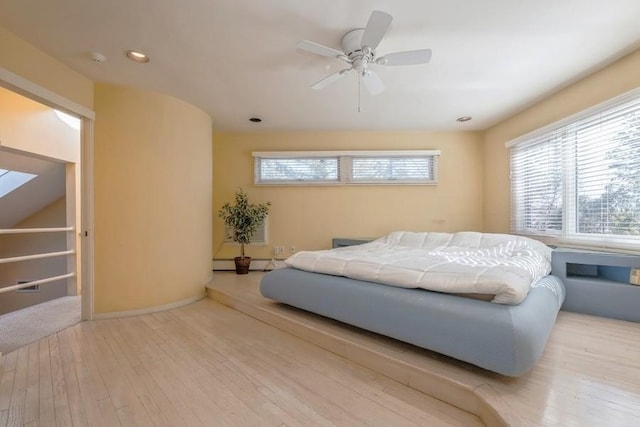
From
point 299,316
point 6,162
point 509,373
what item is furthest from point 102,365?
point 6,162

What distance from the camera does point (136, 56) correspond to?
91.5 inches

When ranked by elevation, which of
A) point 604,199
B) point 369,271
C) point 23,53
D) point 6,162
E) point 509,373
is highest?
point 23,53

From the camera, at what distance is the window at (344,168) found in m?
4.37

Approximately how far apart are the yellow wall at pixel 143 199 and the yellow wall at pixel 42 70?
6.4 inches

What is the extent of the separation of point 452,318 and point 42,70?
3555mm

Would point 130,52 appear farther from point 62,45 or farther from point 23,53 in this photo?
point 23,53

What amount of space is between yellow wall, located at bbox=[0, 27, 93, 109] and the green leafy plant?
201cm

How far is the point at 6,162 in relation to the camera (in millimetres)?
3531

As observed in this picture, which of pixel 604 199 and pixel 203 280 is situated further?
pixel 203 280

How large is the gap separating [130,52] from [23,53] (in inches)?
28.9

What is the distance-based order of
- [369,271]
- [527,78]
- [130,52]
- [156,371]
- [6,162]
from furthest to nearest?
[6,162]
[527,78]
[130,52]
[369,271]
[156,371]

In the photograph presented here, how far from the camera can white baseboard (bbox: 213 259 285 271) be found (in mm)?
4402

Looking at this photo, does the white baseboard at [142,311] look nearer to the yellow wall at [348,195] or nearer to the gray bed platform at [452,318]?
the yellow wall at [348,195]

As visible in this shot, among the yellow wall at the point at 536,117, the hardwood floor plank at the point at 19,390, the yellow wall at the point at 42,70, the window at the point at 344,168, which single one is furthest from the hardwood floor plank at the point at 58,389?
the yellow wall at the point at 536,117
